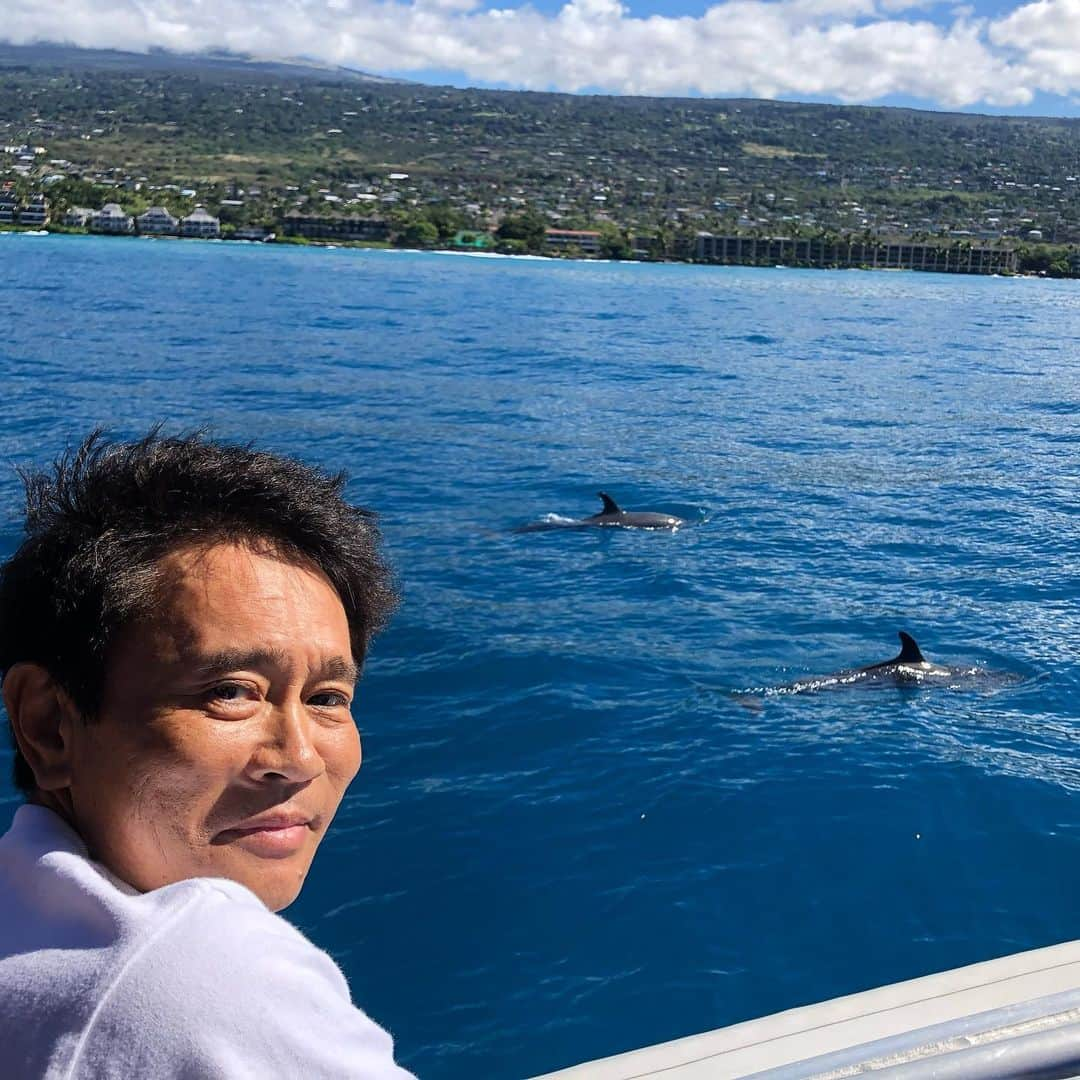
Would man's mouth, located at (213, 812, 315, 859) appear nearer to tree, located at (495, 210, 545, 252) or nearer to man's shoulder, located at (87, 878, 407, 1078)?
man's shoulder, located at (87, 878, 407, 1078)

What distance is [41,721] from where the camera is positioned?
62.8 inches

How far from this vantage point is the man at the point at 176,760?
4.12 ft

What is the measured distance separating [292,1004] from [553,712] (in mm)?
Answer: 8509

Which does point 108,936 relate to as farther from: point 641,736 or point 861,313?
point 861,313

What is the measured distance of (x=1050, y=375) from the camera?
37750mm

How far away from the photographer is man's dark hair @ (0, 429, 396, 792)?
1569 mm

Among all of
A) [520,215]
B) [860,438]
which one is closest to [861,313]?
[860,438]

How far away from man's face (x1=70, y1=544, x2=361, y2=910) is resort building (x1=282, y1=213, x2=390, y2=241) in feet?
472

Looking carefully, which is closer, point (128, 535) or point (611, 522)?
point (128, 535)

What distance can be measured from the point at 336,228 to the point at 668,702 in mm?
138127

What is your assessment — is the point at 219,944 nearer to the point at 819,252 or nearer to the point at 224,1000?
the point at 224,1000

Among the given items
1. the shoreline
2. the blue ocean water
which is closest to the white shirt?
the blue ocean water

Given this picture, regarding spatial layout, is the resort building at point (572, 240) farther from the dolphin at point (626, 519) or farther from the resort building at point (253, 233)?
the dolphin at point (626, 519)

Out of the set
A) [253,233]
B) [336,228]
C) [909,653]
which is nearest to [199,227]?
[253,233]
